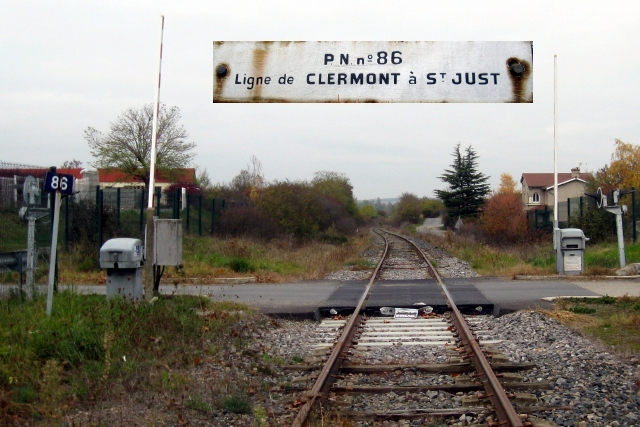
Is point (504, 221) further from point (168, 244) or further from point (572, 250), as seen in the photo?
point (168, 244)

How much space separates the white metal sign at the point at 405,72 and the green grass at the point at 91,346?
364cm

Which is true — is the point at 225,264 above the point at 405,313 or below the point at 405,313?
above

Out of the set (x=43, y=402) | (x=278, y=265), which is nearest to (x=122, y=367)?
(x=43, y=402)

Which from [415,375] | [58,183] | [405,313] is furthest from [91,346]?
[405,313]

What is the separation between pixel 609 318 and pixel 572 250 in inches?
297

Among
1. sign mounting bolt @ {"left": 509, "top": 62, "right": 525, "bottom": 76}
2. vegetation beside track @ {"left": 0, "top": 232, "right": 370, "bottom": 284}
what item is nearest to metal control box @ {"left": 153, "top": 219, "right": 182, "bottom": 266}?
vegetation beside track @ {"left": 0, "top": 232, "right": 370, "bottom": 284}

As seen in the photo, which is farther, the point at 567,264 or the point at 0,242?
Answer: the point at 567,264

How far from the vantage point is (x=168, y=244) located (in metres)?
11.6

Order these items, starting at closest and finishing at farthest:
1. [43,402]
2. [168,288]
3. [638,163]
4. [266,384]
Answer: [43,402]
[266,384]
[168,288]
[638,163]

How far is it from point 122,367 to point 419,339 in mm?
4605

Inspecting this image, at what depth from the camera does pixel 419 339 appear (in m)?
10.4

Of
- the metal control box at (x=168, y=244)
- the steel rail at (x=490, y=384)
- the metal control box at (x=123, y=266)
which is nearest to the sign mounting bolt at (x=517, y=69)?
the steel rail at (x=490, y=384)

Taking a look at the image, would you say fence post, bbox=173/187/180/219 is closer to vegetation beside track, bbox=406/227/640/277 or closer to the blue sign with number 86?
vegetation beside track, bbox=406/227/640/277

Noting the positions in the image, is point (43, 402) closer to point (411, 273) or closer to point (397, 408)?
point (397, 408)
